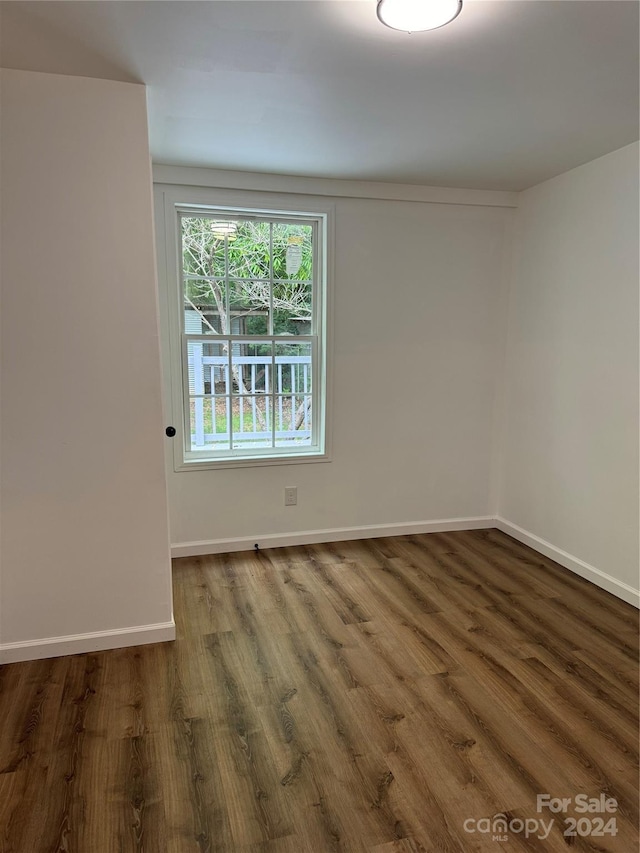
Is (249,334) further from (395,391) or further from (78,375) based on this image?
(78,375)

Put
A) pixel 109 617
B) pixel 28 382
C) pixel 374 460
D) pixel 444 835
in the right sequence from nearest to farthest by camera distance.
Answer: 1. pixel 444 835
2. pixel 28 382
3. pixel 109 617
4. pixel 374 460

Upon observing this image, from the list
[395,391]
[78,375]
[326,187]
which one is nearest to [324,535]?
[395,391]

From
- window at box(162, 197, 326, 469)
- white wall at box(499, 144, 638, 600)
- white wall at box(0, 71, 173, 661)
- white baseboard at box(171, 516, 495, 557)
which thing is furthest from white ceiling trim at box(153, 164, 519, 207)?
white baseboard at box(171, 516, 495, 557)

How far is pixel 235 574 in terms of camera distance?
128 inches

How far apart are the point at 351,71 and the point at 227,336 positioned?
6.03 feet

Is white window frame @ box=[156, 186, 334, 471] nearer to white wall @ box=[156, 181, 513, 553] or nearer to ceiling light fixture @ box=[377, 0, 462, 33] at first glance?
white wall @ box=[156, 181, 513, 553]

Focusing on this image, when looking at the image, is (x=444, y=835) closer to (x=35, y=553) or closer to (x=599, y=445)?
(x=35, y=553)

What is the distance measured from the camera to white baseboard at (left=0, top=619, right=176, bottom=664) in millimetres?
2348

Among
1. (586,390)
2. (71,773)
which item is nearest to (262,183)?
(586,390)

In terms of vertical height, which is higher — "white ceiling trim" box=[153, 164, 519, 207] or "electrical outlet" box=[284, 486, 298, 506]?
"white ceiling trim" box=[153, 164, 519, 207]

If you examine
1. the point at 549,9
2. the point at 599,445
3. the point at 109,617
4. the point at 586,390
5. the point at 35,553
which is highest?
Answer: the point at 549,9

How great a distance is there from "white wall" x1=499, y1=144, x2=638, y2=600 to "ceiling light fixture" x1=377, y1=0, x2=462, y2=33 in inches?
69.1

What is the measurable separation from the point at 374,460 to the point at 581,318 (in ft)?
5.29

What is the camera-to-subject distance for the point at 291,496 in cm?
369
